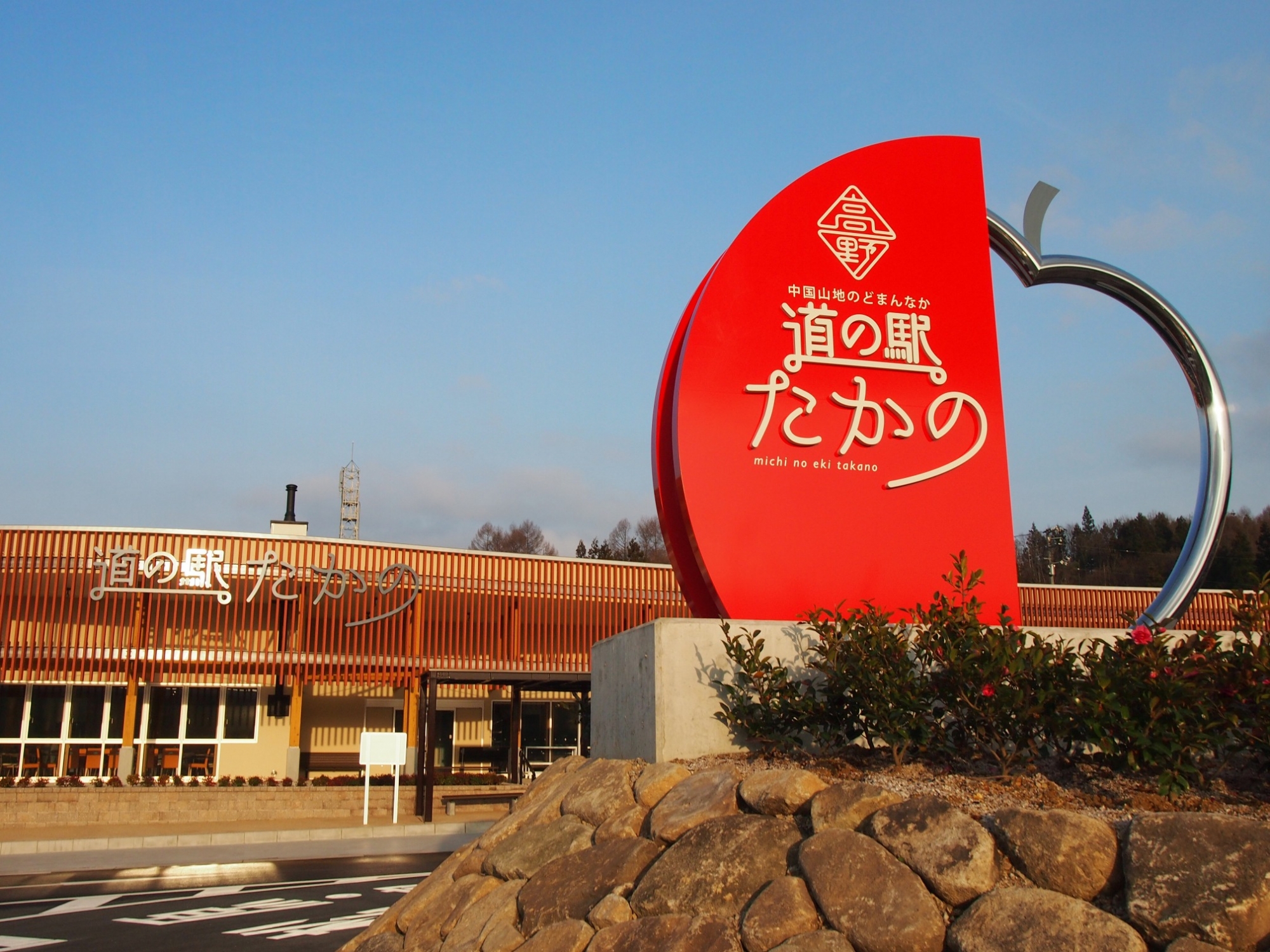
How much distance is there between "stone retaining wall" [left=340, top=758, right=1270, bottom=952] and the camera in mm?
3639

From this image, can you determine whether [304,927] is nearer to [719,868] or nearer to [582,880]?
[582,880]

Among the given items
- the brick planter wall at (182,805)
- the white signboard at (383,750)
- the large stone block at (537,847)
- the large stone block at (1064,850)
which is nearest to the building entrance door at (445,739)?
the brick planter wall at (182,805)

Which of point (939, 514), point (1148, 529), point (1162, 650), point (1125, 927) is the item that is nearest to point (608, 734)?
point (939, 514)

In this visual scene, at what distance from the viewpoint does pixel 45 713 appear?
81.4 ft

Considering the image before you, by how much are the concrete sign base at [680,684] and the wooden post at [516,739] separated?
19.3 meters

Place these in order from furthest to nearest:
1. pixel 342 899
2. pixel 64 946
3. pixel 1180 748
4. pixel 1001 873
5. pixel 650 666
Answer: pixel 342 899
pixel 64 946
pixel 650 666
pixel 1180 748
pixel 1001 873

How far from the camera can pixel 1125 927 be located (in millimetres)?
3605

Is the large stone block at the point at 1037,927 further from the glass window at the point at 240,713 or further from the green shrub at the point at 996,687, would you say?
the glass window at the point at 240,713

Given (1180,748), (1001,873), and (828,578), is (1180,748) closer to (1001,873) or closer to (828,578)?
(1001,873)

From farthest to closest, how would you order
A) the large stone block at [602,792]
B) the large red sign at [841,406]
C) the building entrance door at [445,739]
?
the building entrance door at [445,739] → the large red sign at [841,406] → the large stone block at [602,792]

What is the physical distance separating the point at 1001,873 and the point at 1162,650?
1656 mm

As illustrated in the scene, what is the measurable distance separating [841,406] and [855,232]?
1.45 metres

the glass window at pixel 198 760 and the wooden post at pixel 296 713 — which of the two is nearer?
the wooden post at pixel 296 713

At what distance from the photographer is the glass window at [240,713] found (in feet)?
85.6
